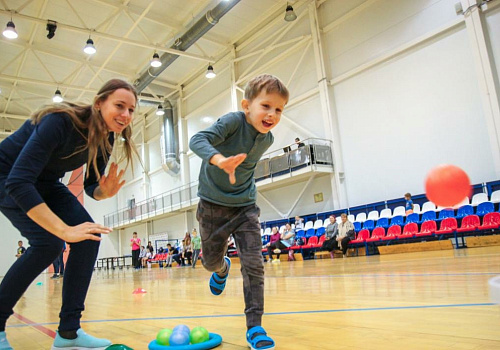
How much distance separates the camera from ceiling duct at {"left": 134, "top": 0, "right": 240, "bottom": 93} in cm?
1304

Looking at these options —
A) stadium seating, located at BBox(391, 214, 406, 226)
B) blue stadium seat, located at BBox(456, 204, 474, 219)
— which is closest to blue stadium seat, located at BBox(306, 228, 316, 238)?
stadium seating, located at BBox(391, 214, 406, 226)

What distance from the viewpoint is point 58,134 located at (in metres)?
1.67

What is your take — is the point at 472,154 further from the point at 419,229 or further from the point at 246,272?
the point at 246,272

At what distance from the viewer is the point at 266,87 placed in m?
1.94

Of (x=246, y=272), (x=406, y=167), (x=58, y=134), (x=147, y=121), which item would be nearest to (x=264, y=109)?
(x=246, y=272)

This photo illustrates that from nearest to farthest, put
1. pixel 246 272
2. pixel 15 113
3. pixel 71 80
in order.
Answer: pixel 246 272, pixel 71 80, pixel 15 113

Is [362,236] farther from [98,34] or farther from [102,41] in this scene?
[102,41]

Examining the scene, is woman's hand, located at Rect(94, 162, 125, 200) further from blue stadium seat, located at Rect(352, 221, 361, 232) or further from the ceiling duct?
→ the ceiling duct

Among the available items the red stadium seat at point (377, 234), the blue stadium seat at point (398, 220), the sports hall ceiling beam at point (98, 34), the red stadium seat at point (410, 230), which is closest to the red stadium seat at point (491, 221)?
the red stadium seat at point (410, 230)

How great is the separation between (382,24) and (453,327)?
40.3ft

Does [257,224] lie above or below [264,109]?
below

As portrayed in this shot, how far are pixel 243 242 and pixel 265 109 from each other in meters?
0.68

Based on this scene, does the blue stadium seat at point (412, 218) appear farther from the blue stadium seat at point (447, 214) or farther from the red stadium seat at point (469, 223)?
the red stadium seat at point (469, 223)

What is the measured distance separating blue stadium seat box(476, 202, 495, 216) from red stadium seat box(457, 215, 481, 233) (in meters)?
0.27
